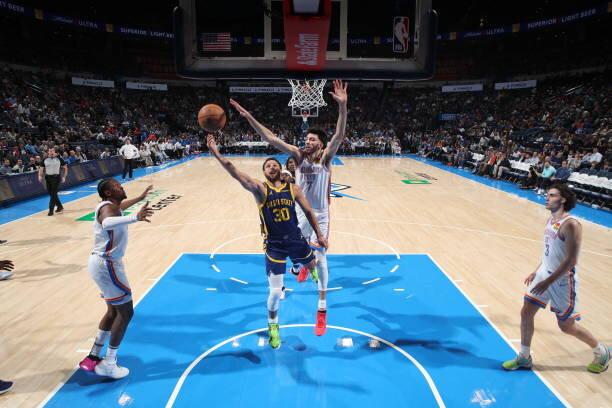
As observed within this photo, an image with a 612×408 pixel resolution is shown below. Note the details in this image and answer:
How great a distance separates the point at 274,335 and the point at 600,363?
123 inches

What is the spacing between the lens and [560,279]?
374 centimetres

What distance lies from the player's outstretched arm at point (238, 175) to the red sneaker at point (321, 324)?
1478 millimetres

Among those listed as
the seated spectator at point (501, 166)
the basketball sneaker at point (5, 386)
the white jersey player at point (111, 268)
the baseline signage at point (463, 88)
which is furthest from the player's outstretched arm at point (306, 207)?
the baseline signage at point (463, 88)

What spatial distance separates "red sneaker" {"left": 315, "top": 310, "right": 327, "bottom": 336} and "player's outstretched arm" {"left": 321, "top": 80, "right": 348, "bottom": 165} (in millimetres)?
1776

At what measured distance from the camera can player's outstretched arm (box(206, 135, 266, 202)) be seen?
3.97 metres

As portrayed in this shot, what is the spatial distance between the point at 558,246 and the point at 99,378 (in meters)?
4.29

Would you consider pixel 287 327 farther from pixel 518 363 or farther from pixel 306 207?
pixel 518 363

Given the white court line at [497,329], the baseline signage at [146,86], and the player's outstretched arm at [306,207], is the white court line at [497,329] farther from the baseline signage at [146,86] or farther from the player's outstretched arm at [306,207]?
the baseline signage at [146,86]

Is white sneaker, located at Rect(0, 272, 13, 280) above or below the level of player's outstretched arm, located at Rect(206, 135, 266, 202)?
below

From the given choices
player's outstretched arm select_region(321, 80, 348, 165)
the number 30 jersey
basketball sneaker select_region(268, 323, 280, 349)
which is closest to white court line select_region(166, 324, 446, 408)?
basketball sneaker select_region(268, 323, 280, 349)

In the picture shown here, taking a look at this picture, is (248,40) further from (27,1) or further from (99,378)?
(27,1)

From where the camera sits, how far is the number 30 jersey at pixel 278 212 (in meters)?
4.22

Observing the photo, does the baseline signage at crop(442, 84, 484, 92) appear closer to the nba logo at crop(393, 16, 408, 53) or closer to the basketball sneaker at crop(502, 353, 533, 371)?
the nba logo at crop(393, 16, 408, 53)

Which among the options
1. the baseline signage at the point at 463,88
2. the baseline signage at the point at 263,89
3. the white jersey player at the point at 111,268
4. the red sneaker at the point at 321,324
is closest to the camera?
the white jersey player at the point at 111,268
